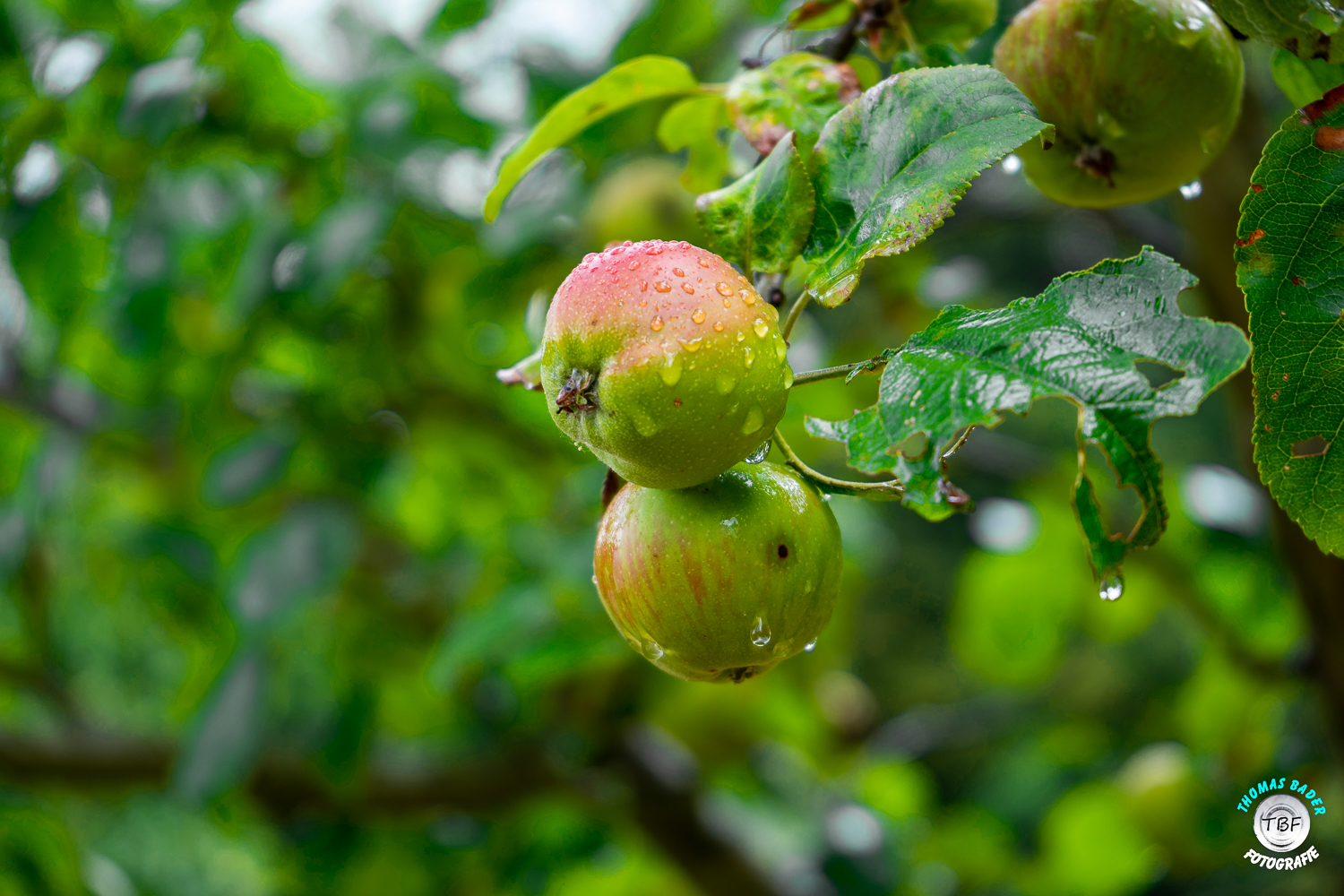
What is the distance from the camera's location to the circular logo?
823mm

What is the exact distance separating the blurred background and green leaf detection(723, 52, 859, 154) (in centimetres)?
12

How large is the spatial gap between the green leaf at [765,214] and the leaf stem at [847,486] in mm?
70

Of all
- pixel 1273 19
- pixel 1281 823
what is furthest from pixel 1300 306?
pixel 1281 823

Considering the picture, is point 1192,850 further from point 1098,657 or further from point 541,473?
point 1098,657

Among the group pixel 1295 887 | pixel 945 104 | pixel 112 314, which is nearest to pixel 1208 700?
pixel 1295 887

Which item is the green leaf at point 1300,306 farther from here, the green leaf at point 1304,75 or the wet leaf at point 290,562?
the wet leaf at point 290,562

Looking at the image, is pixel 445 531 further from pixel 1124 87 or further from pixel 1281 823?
pixel 1124 87

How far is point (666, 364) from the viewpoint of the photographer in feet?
1.14

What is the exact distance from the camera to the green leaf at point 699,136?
558mm

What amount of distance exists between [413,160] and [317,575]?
444 mm

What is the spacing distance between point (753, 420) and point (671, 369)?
34mm

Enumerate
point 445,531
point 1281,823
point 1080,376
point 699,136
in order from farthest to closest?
point 445,531 → point 1281,823 → point 699,136 → point 1080,376

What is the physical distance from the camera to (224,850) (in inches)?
121

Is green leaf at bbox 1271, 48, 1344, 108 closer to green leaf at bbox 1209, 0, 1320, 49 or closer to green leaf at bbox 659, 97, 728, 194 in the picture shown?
green leaf at bbox 1209, 0, 1320, 49
